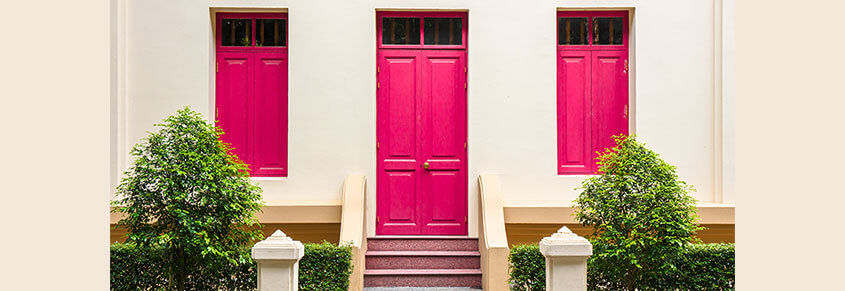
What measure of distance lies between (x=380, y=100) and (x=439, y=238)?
2377mm

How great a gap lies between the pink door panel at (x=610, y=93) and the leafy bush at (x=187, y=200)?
18.8 feet

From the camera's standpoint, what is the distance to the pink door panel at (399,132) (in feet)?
33.6

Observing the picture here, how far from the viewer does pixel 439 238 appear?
32.4ft

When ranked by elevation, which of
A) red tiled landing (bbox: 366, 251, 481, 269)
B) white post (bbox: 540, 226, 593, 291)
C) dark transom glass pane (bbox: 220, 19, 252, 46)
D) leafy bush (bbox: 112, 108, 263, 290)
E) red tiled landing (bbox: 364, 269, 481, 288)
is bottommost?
red tiled landing (bbox: 364, 269, 481, 288)

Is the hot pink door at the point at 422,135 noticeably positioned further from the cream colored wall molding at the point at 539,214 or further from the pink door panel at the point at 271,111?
the pink door panel at the point at 271,111

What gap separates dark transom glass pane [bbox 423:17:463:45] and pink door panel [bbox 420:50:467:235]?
19 cm

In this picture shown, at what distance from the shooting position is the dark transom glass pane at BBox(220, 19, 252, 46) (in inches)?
409

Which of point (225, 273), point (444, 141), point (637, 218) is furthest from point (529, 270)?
point (225, 273)

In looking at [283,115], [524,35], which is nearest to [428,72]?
[524,35]

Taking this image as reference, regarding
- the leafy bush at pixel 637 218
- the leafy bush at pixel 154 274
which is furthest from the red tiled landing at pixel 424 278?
the leafy bush at pixel 637 218

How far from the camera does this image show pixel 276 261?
6672 millimetres

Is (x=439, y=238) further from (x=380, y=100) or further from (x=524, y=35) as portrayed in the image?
(x=524, y=35)

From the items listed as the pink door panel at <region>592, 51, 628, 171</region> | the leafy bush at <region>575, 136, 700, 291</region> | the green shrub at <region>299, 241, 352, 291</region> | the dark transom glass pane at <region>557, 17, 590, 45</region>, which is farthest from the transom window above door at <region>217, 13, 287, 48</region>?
the leafy bush at <region>575, 136, 700, 291</region>

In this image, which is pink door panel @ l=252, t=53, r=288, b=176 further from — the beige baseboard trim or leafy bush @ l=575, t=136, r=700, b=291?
leafy bush @ l=575, t=136, r=700, b=291
